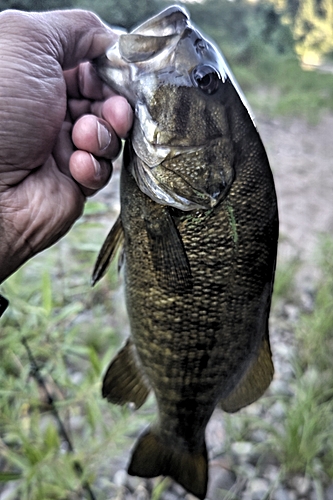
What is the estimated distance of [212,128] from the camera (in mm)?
1254

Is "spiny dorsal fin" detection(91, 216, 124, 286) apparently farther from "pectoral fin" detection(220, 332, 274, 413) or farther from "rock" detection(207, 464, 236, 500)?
"rock" detection(207, 464, 236, 500)

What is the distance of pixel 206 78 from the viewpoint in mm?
1232

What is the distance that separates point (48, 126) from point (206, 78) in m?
0.55

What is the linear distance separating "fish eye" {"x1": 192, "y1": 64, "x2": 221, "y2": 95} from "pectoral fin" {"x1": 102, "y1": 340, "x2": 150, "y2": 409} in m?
0.87

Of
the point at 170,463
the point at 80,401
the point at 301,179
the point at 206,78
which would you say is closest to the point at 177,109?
the point at 206,78

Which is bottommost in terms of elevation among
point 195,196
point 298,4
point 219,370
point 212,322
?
point 298,4

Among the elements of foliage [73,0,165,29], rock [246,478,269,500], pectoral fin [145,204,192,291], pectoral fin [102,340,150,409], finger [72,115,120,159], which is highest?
finger [72,115,120,159]

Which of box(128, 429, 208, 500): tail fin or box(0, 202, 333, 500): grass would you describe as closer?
box(128, 429, 208, 500): tail fin

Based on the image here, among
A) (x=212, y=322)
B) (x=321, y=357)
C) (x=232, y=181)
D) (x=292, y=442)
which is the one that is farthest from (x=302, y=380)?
(x=232, y=181)

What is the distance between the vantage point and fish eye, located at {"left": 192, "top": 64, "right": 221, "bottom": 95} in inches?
48.3

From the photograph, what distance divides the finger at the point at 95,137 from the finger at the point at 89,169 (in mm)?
27


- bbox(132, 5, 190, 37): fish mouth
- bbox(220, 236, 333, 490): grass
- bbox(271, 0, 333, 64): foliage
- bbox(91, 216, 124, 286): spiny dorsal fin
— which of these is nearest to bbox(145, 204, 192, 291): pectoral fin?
bbox(91, 216, 124, 286): spiny dorsal fin

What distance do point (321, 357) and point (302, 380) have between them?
305 mm

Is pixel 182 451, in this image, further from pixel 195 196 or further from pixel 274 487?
pixel 274 487
